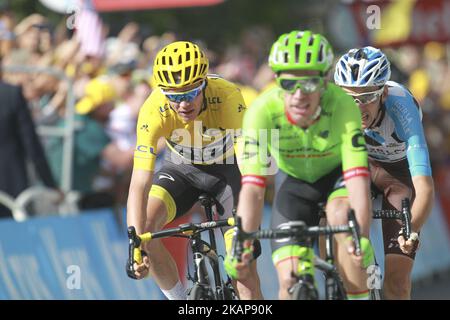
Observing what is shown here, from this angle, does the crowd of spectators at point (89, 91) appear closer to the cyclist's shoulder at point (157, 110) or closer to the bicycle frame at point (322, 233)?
the cyclist's shoulder at point (157, 110)

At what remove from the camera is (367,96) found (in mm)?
9531

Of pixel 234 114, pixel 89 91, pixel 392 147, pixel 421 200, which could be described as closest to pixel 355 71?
pixel 392 147

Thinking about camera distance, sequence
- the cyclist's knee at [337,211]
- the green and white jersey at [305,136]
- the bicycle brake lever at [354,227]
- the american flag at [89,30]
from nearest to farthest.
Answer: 1. the bicycle brake lever at [354,227]
2. the green and white jersey at [305,136]
3. the cyclist's knee at [337,211]
4. the american flag at [89,30]

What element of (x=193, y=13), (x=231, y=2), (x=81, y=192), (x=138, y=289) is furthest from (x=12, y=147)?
(x=231, y=2)

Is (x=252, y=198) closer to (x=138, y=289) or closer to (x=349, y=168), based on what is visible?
(x=349, y=168)

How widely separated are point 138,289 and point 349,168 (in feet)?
19.1

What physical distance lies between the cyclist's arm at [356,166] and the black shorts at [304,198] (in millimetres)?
564

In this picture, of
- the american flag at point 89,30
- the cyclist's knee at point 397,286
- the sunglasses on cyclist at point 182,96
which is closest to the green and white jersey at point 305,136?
the sunglasses on cyclist at point 182,96

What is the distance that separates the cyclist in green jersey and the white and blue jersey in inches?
40.1

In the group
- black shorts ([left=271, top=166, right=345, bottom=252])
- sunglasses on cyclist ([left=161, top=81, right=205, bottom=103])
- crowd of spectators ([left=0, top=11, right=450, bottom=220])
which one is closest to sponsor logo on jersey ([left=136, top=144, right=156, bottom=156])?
sunglasses on cyclist ([left=161, top=81, right=205, bottom=103])

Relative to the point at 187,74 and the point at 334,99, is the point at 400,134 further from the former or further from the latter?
the point at 187,74

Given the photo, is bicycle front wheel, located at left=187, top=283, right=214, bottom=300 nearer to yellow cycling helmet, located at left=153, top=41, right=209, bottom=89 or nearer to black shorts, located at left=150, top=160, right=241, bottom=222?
black shorts, located at left=150, top=160, right=241, bottom=222

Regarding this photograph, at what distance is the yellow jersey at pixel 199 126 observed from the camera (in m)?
9.41

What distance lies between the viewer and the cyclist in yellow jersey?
9.21 meters
